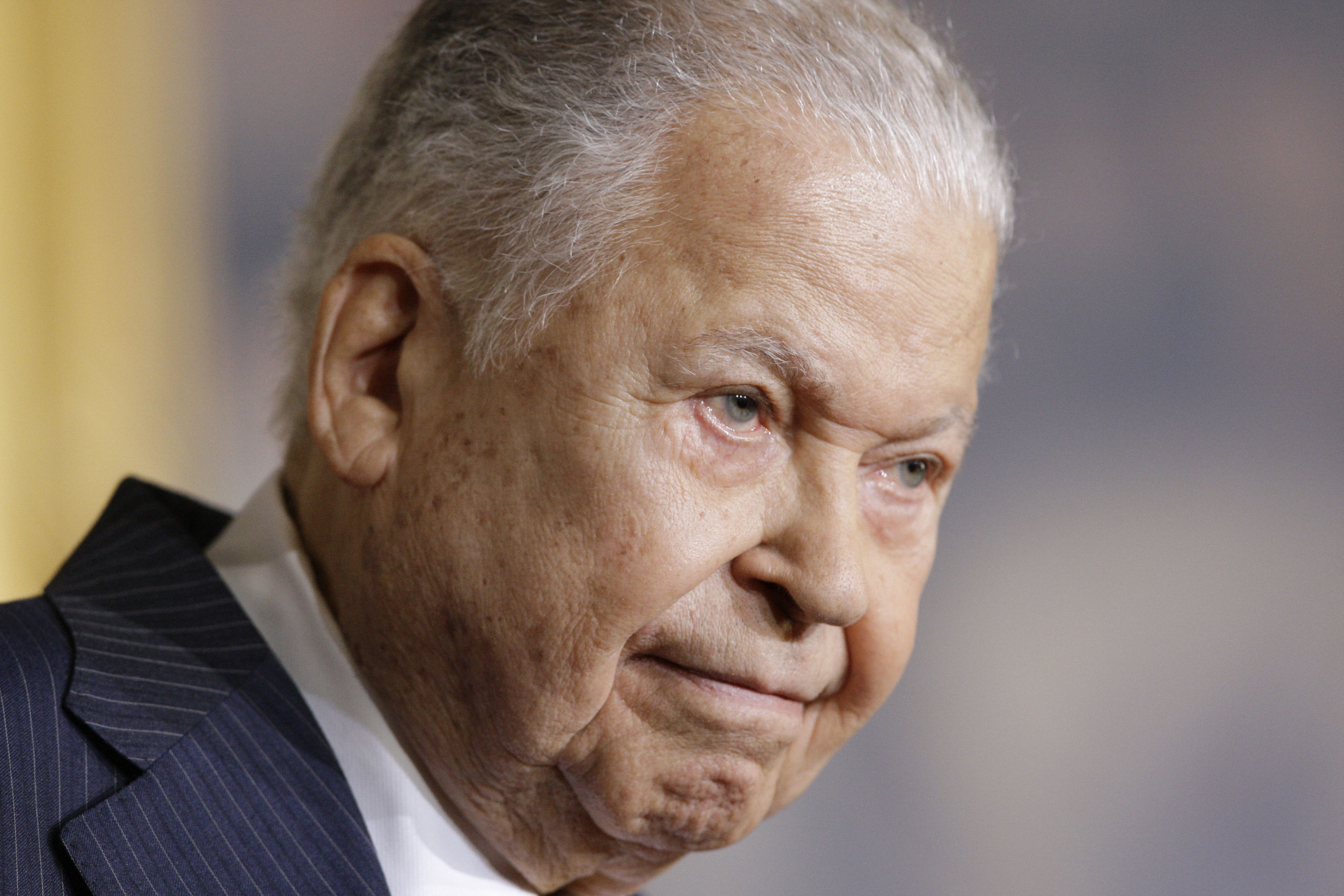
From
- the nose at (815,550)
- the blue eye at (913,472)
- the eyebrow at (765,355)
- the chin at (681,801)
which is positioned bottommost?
the chin at (681,801)

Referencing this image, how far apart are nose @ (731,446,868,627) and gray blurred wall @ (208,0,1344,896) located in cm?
119

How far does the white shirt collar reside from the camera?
1.33 meters

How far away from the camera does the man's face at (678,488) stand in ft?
3.88

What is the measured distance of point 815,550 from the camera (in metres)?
1.22

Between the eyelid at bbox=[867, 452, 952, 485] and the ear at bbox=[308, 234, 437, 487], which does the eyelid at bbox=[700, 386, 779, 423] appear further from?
the ear at bbox=[308, 234, 437, 487]

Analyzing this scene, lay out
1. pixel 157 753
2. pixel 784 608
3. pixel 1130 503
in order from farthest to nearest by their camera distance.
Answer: pixel 1130 503 → pixel 784 608 → pixel 157 753

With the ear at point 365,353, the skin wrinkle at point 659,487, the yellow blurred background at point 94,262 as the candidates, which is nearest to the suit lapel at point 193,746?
the skin wrinkle at point 659,487

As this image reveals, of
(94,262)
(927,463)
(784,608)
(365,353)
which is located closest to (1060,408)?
(927,463)

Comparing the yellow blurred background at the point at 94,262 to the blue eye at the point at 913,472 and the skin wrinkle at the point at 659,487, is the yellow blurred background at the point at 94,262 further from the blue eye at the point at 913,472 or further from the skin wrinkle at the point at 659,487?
the blue eye at the point at 913,472

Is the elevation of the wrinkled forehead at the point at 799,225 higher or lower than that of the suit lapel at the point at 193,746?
higher

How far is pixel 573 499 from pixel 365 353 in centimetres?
34

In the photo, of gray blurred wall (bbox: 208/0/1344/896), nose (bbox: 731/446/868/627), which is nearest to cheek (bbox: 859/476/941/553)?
nose (bbox: 731/446/868/627)

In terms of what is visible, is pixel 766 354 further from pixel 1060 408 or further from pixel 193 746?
pixel 1060 408

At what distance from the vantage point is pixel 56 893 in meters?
1.05
